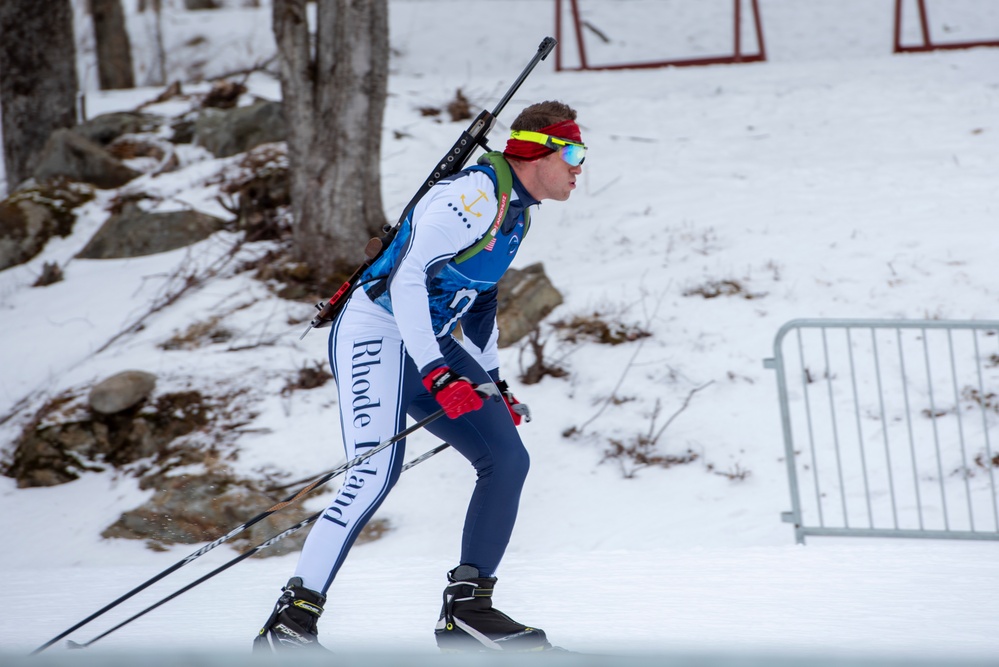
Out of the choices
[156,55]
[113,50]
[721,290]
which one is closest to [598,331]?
[721,290]

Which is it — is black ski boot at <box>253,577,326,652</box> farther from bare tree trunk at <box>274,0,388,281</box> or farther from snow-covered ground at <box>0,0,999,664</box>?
bare tree trunk at <box>274,0,388,281</box>

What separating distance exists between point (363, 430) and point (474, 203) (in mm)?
817

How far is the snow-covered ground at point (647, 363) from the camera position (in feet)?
13.5

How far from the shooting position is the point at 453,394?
114 inches

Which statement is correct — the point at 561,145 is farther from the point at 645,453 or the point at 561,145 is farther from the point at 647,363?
the point at 647,363

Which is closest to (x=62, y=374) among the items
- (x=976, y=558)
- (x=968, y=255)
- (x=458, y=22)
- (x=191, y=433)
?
(x=191, y=433)

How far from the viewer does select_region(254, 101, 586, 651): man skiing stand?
9.77 ft

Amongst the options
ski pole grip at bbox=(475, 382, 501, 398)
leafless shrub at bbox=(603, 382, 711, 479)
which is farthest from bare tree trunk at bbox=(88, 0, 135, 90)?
ski pole grip at bbox=(475, 382, 501, 398)

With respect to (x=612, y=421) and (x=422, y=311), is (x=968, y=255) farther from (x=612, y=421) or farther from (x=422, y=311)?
(x=422, y=311)

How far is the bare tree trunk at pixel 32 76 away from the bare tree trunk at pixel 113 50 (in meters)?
3.82

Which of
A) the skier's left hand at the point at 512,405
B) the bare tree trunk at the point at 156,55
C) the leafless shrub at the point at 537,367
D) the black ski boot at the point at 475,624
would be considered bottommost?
the leafless shrub at the point at 537,367

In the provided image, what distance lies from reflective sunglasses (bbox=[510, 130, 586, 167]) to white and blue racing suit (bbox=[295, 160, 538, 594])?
164 millimetres

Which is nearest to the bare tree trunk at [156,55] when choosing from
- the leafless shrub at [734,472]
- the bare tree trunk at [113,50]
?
the bare tree trunk at [113,50]

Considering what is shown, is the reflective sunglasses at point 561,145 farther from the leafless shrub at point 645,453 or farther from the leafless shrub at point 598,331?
the leafless shrub at point 598,331
